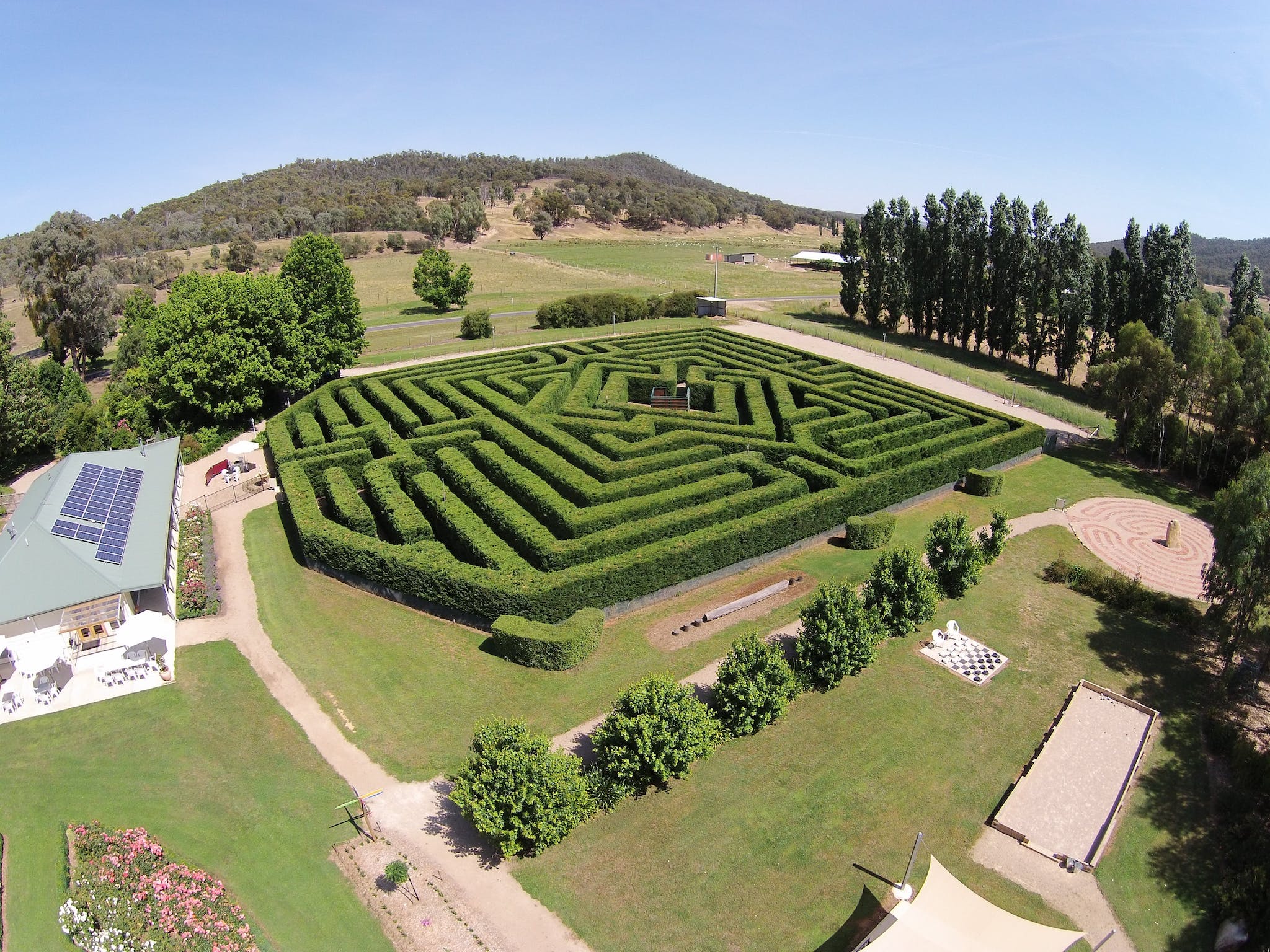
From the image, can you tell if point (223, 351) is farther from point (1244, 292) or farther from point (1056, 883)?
point (1244, 292)

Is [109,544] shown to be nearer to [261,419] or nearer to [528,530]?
[528,530]

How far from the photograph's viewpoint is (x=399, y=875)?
1484 centimetres

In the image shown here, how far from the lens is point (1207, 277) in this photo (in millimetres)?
150250

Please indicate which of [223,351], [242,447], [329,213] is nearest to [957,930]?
[242,447]

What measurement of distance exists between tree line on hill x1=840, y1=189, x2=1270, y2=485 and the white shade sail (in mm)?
31386

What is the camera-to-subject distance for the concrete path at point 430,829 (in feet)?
48.4

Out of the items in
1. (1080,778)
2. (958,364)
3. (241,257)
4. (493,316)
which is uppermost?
(241,257)

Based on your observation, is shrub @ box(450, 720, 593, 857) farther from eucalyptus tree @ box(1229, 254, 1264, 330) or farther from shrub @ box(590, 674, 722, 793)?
eucalyptus tree @ box(1229, 254, 1264, 330)

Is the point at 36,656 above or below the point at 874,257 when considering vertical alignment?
below

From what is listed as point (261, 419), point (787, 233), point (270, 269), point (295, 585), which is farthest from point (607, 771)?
point (787, 233)

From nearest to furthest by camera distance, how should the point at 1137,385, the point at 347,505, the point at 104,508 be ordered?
the point at 104,508 < the point at 347,505 < the point at 1137,385

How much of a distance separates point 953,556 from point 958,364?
40814 millimetres

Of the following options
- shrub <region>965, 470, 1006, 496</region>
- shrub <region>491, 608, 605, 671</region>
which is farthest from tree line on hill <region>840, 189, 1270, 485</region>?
shrub <region>491, 608, 605, 671</region>

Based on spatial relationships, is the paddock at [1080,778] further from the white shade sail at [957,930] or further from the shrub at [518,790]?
the shrub at [518,790]
